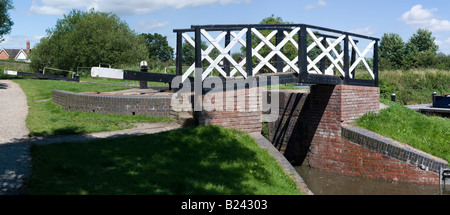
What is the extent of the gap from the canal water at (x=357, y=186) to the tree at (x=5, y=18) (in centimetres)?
2857

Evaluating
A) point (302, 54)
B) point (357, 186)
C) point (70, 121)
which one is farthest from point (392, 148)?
point (70, 121)

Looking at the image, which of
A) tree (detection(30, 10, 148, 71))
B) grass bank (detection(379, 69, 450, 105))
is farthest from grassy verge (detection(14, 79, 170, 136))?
tree (detection(30, 10, 148, 71))

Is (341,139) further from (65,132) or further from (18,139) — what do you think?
(18,139)

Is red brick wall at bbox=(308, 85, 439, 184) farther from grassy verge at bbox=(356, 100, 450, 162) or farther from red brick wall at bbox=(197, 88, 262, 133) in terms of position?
red brick wall at bbox=(197, 88, 262, 133)

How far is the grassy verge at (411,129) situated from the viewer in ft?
30.7

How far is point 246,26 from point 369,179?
472 centimetres

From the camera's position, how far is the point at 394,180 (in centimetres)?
920

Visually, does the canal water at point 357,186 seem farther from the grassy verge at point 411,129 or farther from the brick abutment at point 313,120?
the grassy verge at point 411,129

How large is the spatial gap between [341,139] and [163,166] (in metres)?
5.81

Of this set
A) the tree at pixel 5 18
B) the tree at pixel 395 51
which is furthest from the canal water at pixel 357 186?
the tree at pixel 395 51

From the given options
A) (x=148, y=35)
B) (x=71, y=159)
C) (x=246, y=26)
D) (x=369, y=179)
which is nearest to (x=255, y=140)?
(x=246, y=26)

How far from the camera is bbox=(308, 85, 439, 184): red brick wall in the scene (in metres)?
9.51

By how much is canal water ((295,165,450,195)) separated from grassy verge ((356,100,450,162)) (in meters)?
0.88
